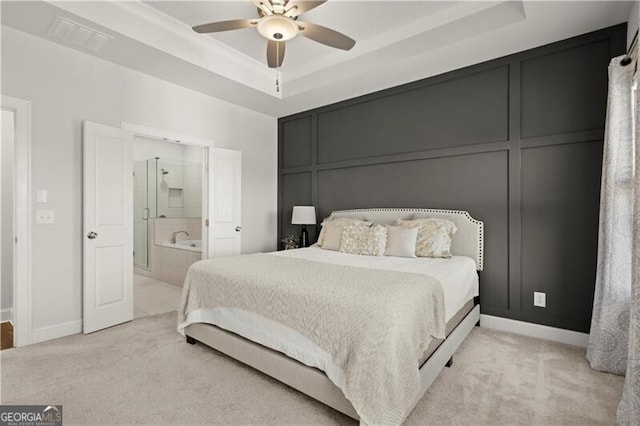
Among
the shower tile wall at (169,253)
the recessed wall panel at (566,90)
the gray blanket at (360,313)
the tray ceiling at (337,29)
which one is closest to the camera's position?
the gray blanket at (360,313)

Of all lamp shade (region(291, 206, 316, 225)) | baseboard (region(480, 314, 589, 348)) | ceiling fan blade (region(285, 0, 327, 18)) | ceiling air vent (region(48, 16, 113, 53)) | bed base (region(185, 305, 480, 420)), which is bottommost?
baseboard (region(480, 314, 589, 348))

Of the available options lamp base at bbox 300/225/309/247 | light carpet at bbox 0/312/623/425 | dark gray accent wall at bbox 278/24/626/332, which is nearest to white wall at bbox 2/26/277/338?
light carpet at bbox 0/312/623/425

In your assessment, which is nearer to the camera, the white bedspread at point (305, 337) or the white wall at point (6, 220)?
the white bedspread at point (305, 337)

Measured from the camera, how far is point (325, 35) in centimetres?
248

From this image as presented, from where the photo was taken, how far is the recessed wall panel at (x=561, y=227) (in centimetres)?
269

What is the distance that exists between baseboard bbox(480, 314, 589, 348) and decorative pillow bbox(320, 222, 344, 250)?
66.1 inches

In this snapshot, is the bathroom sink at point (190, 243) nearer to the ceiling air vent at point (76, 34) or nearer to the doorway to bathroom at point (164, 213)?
the doorway to bathroom at point (164, 213)

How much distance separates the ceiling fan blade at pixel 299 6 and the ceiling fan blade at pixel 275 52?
0.33 meters

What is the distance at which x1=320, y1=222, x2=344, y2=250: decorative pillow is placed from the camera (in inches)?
143

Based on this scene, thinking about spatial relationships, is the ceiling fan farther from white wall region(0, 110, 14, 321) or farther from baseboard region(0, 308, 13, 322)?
baseboard region(0, 308, 13, 322)

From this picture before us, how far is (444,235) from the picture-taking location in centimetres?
311

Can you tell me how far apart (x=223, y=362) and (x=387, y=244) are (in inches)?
73.8

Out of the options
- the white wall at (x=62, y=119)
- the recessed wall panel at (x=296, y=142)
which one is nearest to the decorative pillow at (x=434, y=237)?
the recessed wall panel at (x=296, y=142)

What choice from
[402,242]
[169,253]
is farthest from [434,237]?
[169,253]
